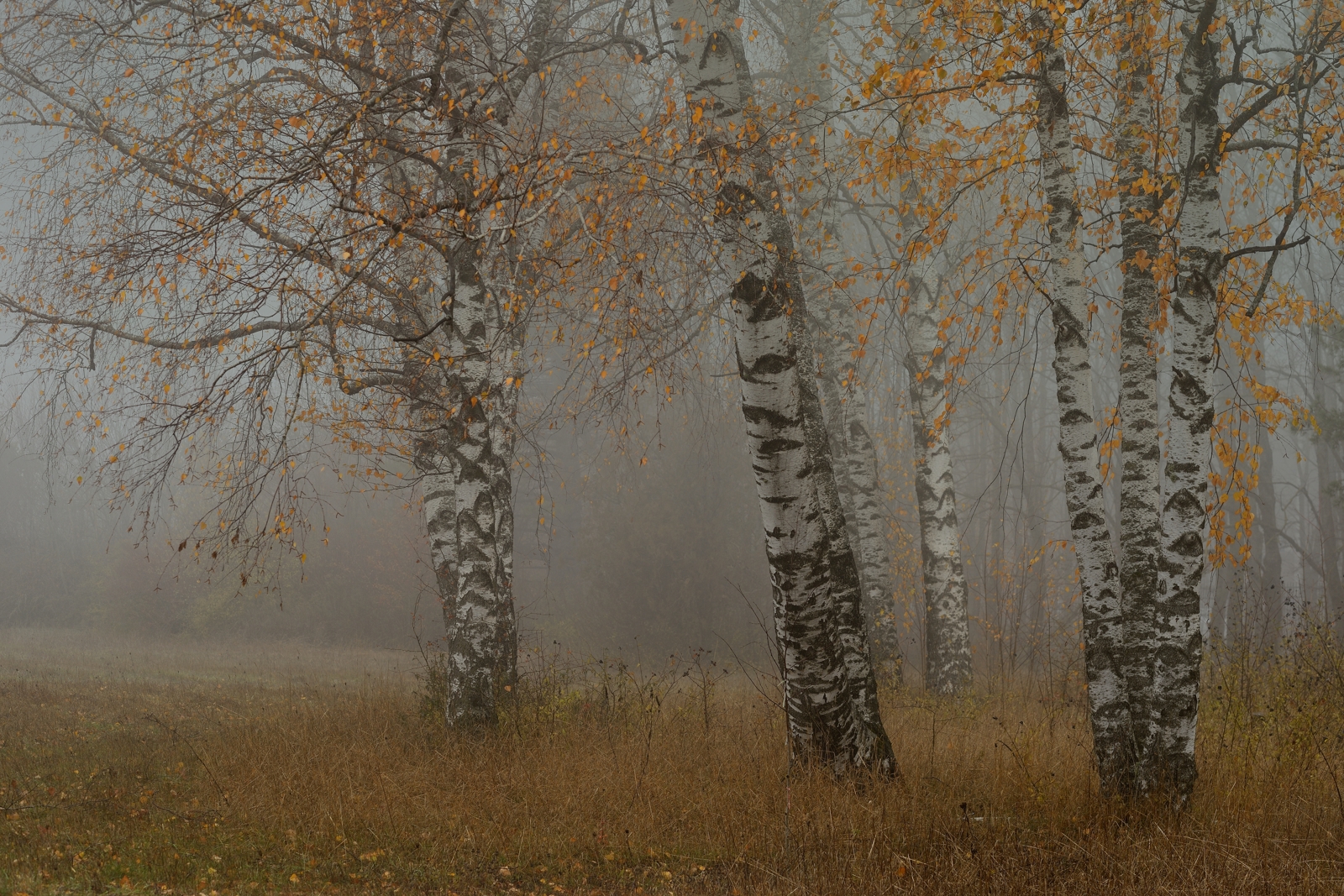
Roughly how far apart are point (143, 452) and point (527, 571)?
2112 centimetres

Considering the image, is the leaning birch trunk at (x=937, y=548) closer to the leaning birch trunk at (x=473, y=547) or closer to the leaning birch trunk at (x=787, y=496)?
the leaning birch trunk at (x=787, y=496)

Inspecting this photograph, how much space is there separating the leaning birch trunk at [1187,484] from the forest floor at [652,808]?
1.43ft

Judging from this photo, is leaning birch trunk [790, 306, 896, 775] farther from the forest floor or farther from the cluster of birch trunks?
the forest floor

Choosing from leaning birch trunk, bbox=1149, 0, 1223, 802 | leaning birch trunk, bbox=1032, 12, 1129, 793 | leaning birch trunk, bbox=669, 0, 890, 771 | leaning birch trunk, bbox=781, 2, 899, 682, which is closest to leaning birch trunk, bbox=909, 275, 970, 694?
leaning birch trunk, bbox=781, 2, 899, 682

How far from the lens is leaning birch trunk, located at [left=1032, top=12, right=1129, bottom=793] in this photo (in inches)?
178

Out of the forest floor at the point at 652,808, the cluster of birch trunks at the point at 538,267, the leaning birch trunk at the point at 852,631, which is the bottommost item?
the forest floor at the point at 652,808

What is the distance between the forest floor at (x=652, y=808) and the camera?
387 cm

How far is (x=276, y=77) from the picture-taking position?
329 inches

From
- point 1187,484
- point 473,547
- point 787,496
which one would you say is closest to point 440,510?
point 473,547

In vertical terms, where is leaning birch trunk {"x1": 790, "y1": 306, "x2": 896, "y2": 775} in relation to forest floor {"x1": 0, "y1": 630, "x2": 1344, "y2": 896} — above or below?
above

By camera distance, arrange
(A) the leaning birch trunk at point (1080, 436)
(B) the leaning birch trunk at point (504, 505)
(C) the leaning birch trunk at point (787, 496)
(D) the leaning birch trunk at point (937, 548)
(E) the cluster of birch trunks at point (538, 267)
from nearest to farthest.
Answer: (E) the cluster of birch trunks at point (538, 267) < (A) the leaning birch trunk at point (1080, 436) < (C) the leaning birch trunk at point (787, 496) < (B) the leaning birch trunk at point (504, 505) < (D) the leaning birch trunk at point (937, 548)

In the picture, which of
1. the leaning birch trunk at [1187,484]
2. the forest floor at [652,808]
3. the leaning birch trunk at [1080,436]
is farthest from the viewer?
the leaning birch trunk at [1080,436]

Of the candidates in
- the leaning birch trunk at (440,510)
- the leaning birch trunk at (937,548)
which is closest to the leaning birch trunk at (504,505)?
the leaning birch trunk at (440,510)

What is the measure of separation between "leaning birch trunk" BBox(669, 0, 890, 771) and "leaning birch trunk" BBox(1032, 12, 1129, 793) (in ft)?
4.25
